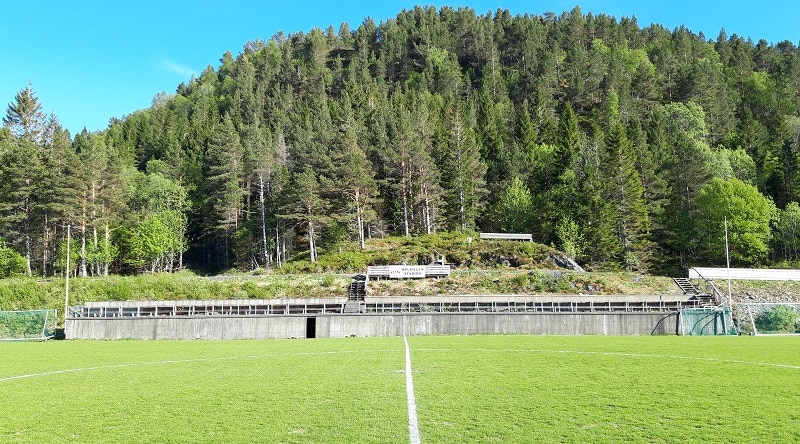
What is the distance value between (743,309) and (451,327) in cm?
1983

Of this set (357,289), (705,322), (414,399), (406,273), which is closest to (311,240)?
(357,289)

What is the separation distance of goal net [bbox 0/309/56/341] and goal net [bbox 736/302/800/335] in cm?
3744

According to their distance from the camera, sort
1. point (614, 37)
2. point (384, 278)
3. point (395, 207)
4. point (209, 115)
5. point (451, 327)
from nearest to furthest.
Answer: point (451, 327)
point (384, 278)
point (395, 207)
point (209, 115)
point (614, 37)

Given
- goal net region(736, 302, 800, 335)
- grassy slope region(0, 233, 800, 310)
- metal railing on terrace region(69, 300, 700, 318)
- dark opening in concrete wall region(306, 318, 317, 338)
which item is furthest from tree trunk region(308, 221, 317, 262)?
goal net region(736, 302, 800, 335)

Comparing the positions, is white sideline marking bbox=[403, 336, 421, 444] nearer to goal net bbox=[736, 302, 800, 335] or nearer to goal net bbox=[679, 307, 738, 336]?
goal net bbox=[679, 307, 738, 336]

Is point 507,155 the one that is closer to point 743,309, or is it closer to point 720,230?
point 720,230

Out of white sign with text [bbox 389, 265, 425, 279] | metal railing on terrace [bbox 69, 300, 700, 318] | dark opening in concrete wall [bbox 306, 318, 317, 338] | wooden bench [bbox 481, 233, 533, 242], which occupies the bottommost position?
dark opening in concrete wall [bbox 306, 318, 317, 338]

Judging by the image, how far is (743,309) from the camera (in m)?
35.5

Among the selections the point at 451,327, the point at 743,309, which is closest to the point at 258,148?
the point at 451,327

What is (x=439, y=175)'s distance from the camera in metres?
69.1

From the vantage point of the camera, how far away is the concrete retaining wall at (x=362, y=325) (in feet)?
96.7

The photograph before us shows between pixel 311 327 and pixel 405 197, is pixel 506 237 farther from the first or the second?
pixel 311 327

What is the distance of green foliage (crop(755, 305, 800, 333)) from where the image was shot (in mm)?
28203

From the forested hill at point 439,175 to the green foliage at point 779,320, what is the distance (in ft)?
91.6
